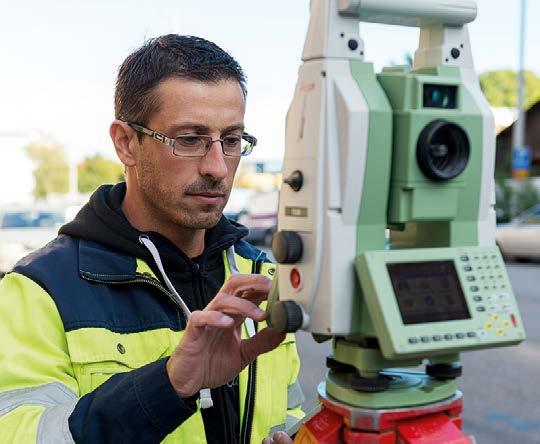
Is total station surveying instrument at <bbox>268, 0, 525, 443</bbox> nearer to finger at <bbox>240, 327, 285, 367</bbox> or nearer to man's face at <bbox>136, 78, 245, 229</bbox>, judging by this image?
finger at <bbox>240, 327, 285, 367</bbox>

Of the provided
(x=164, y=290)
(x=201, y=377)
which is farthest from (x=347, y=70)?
(x=164, y=290)

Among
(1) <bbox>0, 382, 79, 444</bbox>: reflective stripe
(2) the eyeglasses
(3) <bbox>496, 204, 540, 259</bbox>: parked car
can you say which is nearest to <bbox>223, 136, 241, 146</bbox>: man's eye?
(2) the eyeglasses

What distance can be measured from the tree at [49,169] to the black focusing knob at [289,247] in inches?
2469

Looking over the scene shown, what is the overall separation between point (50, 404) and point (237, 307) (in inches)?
20.1

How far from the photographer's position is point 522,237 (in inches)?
604

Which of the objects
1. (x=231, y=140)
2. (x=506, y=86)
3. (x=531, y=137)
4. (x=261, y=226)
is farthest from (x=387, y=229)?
(x=506, y=86)

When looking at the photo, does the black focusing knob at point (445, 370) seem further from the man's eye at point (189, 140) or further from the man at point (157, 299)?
the man's eye at point (189, 140)

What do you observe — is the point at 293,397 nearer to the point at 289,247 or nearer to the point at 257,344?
the point at 257,344

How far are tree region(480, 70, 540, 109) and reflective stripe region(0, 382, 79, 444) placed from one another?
163 ft

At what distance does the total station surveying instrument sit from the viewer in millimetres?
1448

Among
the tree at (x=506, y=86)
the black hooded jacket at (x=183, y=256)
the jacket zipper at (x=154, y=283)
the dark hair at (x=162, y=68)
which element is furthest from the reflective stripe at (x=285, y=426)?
the tree at (x=506, y=86)

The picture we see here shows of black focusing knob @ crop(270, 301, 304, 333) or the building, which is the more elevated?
the building

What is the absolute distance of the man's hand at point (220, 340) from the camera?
1.63 m

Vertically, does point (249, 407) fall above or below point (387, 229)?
below
